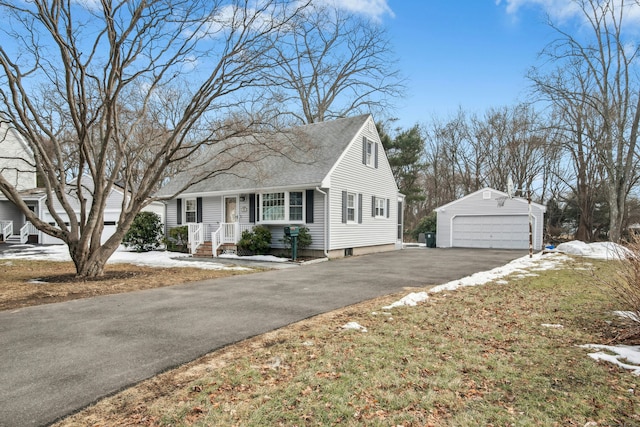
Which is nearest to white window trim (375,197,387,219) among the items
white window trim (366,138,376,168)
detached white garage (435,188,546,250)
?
white window trim (366,138,376,168)

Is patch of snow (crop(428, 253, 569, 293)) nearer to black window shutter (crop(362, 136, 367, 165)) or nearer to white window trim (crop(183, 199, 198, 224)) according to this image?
black window shutter (crop(362, 136, 367, 165))

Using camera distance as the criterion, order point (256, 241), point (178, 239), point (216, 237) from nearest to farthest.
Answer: point (256, 241), point (216, 237), point (178, 239)

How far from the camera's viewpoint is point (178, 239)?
1775 cm

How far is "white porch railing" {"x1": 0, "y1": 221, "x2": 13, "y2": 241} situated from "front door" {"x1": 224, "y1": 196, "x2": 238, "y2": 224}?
16108mm

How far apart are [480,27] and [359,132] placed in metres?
6.26

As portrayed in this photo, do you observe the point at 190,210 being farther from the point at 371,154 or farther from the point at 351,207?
the point at 371,154

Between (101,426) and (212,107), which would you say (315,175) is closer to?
→ (212,107)

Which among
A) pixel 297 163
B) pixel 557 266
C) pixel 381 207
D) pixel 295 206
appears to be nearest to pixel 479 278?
pixel 557 266

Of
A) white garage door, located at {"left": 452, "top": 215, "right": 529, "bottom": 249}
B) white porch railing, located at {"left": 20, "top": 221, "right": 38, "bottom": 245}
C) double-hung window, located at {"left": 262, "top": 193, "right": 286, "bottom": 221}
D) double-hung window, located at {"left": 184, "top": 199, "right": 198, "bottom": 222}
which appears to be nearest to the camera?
double-hung window, located at {"left": 262, "top": 193, "right": 286, "bottom": 221}

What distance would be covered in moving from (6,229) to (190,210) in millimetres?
13971

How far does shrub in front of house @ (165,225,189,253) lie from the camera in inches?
680

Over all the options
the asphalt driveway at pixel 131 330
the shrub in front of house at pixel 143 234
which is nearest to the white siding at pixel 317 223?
the asphalt driveway at pixel 131 330

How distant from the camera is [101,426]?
2654mm

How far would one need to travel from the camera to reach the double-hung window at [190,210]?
18169mm
